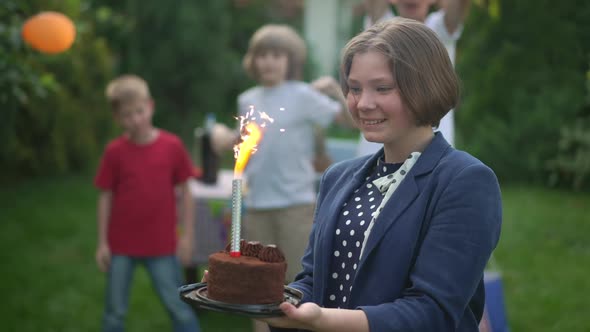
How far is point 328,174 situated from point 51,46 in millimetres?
2284

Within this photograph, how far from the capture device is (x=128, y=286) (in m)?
5.02

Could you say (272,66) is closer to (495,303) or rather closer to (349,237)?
(495,303)

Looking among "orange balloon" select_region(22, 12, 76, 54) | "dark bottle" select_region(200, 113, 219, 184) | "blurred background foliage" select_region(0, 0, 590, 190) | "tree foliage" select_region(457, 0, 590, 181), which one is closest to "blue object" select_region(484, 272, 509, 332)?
"blurred background foliage" select_region(0, 0, 590, 190)

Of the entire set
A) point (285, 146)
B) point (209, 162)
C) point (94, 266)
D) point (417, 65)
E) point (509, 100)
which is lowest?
point (94, 266)

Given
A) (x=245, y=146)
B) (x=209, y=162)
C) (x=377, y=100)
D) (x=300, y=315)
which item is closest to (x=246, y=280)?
(x=300, y=315)

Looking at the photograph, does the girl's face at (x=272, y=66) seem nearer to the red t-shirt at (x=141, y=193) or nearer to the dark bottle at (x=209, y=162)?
the red t-shirt at (x=141, y=193)

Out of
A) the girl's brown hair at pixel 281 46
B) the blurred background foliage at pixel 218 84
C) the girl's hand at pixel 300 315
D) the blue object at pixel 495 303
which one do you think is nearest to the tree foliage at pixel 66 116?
the blurred background foliage at pixel 218 84

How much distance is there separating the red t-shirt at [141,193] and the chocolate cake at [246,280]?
299 cm

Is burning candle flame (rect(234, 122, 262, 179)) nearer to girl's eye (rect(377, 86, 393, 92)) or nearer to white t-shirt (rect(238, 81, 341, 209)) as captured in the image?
girl's eye (rect(377, 86, 393, 92))

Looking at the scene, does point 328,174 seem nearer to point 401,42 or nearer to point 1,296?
point 401,42

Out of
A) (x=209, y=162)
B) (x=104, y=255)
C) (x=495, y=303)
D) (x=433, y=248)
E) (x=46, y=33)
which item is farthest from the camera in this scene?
(x=209, y=162)

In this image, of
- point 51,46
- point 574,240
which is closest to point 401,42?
point 51,46

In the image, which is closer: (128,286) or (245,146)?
(245,146)

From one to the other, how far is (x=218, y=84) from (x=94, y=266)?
25.3ft
